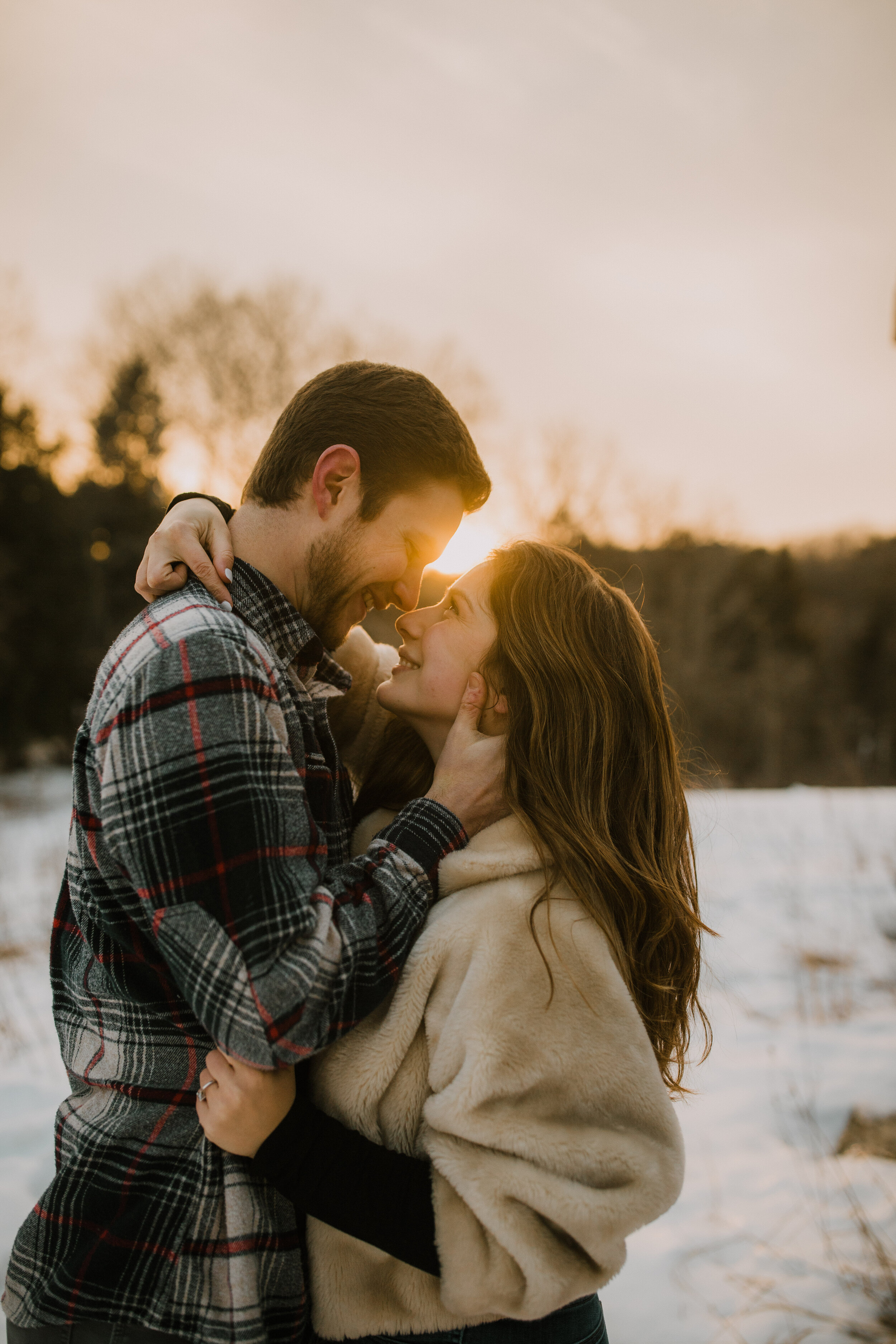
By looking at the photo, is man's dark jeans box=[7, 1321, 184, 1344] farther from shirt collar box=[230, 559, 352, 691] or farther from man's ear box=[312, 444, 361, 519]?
man's ear box=[312, 444, 361, 519]

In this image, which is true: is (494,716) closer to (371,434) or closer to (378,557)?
(378,557)

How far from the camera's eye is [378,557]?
1767 mm

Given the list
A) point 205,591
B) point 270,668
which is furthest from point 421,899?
point 205,591

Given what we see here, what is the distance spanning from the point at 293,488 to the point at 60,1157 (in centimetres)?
133

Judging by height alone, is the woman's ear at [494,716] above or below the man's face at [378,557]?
below

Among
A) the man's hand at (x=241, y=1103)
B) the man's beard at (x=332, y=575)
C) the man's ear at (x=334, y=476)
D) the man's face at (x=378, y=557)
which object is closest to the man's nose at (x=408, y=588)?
the man's face at (x=378, y=557)

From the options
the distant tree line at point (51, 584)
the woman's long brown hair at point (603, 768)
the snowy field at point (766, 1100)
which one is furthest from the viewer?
the distant tree line at point (51, 584)

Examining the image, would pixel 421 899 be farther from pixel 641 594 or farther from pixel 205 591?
pixel 641 594

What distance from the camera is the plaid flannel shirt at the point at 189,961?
117cm

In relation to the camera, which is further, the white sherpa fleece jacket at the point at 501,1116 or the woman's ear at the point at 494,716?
the woman's ear at the point at 494,716

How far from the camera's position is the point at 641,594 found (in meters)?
2.17

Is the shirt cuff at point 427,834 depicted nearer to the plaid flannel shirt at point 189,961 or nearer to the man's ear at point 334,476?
the plaid flannel shirt at point 189,961

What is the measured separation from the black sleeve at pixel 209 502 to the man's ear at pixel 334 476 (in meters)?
0.25

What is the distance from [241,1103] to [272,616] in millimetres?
875
